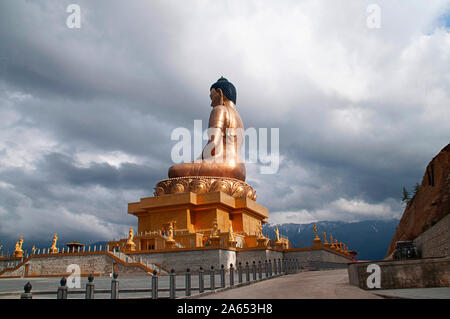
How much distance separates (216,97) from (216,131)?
6.81 m

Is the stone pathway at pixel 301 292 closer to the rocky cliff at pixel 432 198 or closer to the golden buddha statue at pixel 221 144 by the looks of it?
the rocky cliff at pixel 432 198

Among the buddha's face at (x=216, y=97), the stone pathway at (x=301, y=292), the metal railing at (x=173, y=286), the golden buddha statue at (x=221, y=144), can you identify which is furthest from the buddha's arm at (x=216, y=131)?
the stone pathway at (x=301, y=292)

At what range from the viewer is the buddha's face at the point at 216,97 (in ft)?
143

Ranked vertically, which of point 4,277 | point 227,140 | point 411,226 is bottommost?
point 4,277

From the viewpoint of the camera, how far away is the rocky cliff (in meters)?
13.9

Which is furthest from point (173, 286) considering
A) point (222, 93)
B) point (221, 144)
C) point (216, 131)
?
point (222, 93)

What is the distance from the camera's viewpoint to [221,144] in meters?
38.4

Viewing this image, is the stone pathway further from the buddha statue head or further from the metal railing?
the buddha statue head

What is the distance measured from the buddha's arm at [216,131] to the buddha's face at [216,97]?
273 cm
